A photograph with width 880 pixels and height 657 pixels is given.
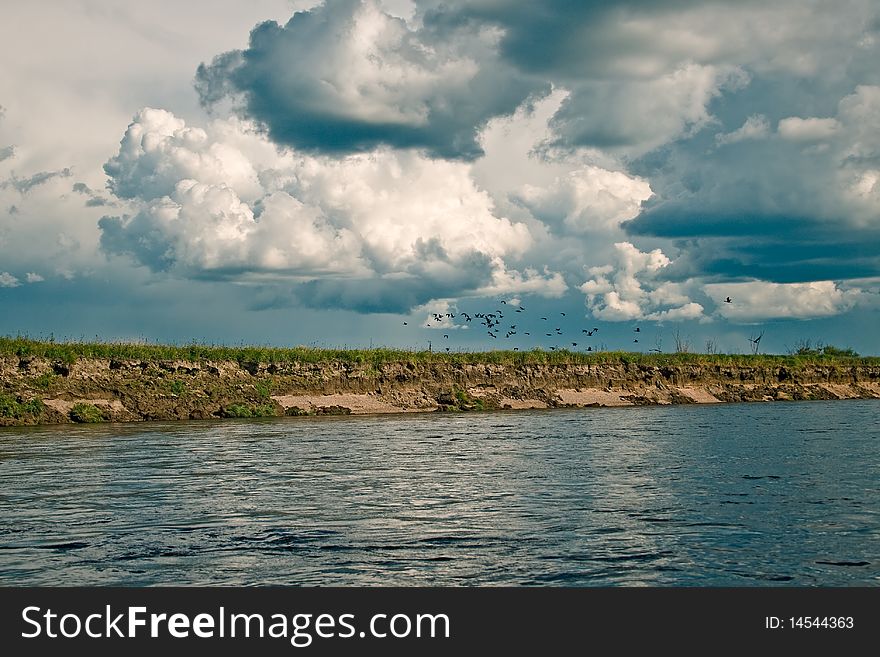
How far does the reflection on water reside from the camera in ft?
46.8

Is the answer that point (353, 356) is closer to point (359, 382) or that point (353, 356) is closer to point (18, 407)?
point (359, 382)

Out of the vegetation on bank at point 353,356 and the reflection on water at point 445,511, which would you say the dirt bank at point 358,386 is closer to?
the vegetation on bank at point 353,356

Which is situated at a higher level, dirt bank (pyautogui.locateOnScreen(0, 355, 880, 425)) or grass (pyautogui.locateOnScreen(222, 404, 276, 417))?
dirt bank (pyautogui.locateOnScreen(0, 355, 880, 425))

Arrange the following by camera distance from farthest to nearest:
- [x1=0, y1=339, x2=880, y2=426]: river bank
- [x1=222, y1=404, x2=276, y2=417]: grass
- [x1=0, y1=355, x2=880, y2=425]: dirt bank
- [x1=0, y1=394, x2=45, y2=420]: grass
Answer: [x1=222, y1=404, x2=276, y2=417]: grass, [x1=0, y1=339, x2=880, y2=426]: river bank, [x1=0, y1=355, x2=880, y2=425]: dirt bank, [x1=0, y1=394, x2=45, y2=420]: grass

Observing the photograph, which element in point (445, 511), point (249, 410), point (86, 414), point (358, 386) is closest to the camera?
point (445, 511)

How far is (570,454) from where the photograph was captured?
3322cm

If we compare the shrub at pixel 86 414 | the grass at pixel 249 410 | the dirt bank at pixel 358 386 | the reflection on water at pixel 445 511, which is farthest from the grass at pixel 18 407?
the reflection on water at pixel 445 511

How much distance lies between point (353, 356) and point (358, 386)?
2.79 meters

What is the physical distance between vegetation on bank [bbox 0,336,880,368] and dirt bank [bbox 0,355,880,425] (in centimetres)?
48

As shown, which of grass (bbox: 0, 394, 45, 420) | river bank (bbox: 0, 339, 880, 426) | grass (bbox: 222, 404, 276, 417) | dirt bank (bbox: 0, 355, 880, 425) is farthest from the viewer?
grass (bbox: 222, 404, 276, 417)

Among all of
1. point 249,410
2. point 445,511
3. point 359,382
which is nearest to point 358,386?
point 359,382

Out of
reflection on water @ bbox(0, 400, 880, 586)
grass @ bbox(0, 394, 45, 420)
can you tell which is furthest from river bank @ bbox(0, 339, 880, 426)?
reflection on water @ bbox(0, 400, 880, 586)

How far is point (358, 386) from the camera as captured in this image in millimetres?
69625

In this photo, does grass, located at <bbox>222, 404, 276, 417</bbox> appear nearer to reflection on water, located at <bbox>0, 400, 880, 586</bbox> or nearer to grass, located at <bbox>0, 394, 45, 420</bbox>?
grass, located at <bbox>0, 394, 45, 420</bbox>
